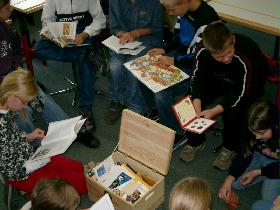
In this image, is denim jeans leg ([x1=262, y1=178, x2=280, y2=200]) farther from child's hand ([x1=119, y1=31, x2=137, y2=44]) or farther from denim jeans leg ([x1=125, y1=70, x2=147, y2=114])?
child's hand ([x1=119, y1=31, x2=137, y2=44])

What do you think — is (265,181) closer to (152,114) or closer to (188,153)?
(188,153)

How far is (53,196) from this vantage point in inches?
91.0

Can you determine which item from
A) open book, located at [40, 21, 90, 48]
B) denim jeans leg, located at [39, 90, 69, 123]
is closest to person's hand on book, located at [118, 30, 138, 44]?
open book, located at [40, 21, 90, 48]

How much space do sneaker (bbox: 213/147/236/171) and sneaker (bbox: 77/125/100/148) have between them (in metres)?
1.13

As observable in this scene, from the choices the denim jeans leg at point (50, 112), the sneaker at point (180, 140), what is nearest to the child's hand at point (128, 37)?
the denim jeans leg at point (50, 112)

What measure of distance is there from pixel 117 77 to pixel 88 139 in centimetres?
68

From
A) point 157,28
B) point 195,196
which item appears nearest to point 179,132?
point 157,28

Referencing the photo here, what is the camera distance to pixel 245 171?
3230mm

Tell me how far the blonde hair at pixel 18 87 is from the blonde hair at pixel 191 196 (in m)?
1.33

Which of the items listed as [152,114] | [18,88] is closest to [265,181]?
[152,114]

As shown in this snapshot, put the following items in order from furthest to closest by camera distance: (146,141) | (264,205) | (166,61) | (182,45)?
(182,45) → (166,61) → (146,141) → (264,205)

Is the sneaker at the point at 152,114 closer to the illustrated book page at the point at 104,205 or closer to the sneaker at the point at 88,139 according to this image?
the sneaker at the point at 88,139

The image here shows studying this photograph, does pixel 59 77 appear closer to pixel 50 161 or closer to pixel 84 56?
pixel 84 56

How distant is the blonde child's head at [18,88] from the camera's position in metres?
2.86
